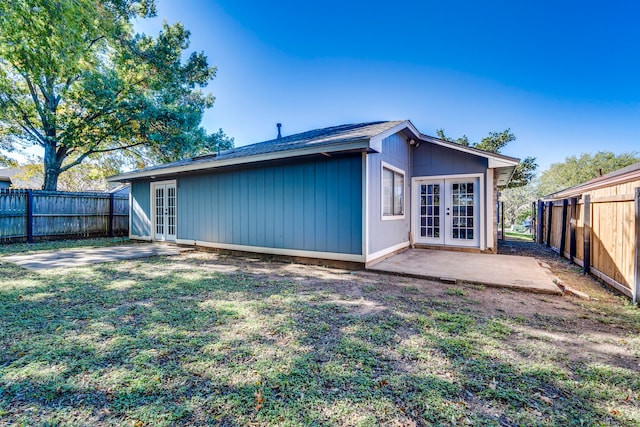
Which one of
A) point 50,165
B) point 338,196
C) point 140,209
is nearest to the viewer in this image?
point 338,196

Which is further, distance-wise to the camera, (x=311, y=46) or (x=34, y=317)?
(x=311, y=46)

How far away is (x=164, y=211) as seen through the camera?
8852 mm

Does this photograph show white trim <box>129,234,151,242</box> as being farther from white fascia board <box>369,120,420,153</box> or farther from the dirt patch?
white fascia board <box>369,120,420,153</box>

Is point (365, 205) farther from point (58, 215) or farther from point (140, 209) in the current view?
point (58, 215)

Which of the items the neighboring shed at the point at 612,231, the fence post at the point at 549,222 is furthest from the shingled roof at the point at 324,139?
the fence post at the point at 549,222

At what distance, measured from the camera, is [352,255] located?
5.25m

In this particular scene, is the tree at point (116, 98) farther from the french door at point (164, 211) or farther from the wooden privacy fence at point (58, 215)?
the french door at point (164, 211)

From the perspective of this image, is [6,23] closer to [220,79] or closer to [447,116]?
[220,79]

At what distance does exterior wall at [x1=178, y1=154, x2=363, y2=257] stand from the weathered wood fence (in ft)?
12.0

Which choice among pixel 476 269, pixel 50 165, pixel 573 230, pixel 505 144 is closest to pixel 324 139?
pixel 476 269

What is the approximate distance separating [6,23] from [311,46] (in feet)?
26.2

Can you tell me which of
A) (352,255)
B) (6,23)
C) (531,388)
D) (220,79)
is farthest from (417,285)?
(220,79)

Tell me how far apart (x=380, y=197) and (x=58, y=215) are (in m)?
11.4

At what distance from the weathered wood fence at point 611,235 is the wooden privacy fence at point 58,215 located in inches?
575
